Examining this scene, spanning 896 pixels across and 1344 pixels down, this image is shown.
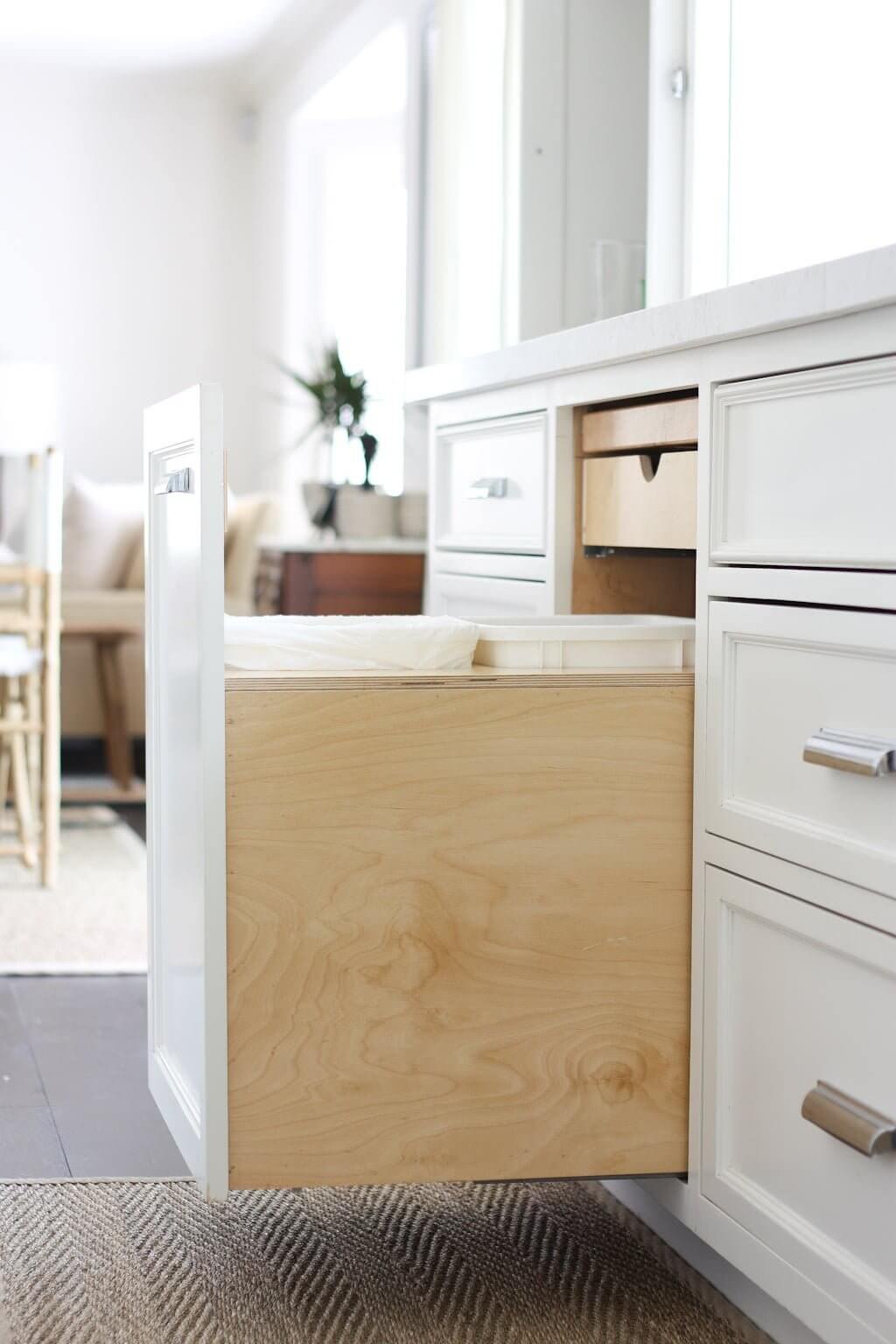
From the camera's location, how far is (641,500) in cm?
147

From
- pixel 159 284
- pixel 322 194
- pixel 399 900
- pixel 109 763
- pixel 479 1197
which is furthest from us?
pixel 159 284

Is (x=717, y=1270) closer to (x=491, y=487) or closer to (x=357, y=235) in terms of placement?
(x=491, y=487)

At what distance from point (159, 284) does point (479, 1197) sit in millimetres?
5088

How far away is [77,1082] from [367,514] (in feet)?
6.06

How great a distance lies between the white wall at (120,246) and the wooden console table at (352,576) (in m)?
2.83

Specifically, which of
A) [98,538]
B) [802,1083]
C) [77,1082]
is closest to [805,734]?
[802,1083]

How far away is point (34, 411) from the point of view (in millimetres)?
5613

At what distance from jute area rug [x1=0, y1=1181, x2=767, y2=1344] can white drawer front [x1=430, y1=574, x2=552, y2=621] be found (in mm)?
589

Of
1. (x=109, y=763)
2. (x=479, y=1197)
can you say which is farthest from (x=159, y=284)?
(x=479, y=1197)

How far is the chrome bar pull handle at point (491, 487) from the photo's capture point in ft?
5.91

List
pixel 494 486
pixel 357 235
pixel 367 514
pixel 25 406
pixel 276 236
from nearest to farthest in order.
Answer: pixel 494 486, pixel 367 514, pixel 357 235, pixel 25 406, pixel 276 236

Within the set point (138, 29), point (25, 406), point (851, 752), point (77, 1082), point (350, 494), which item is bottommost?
point (77, 1082)

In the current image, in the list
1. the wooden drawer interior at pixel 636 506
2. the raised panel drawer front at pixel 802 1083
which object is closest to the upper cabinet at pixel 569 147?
the wooden drawer interior at pixel 636 506

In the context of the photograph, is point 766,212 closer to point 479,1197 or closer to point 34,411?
point 479,1197
